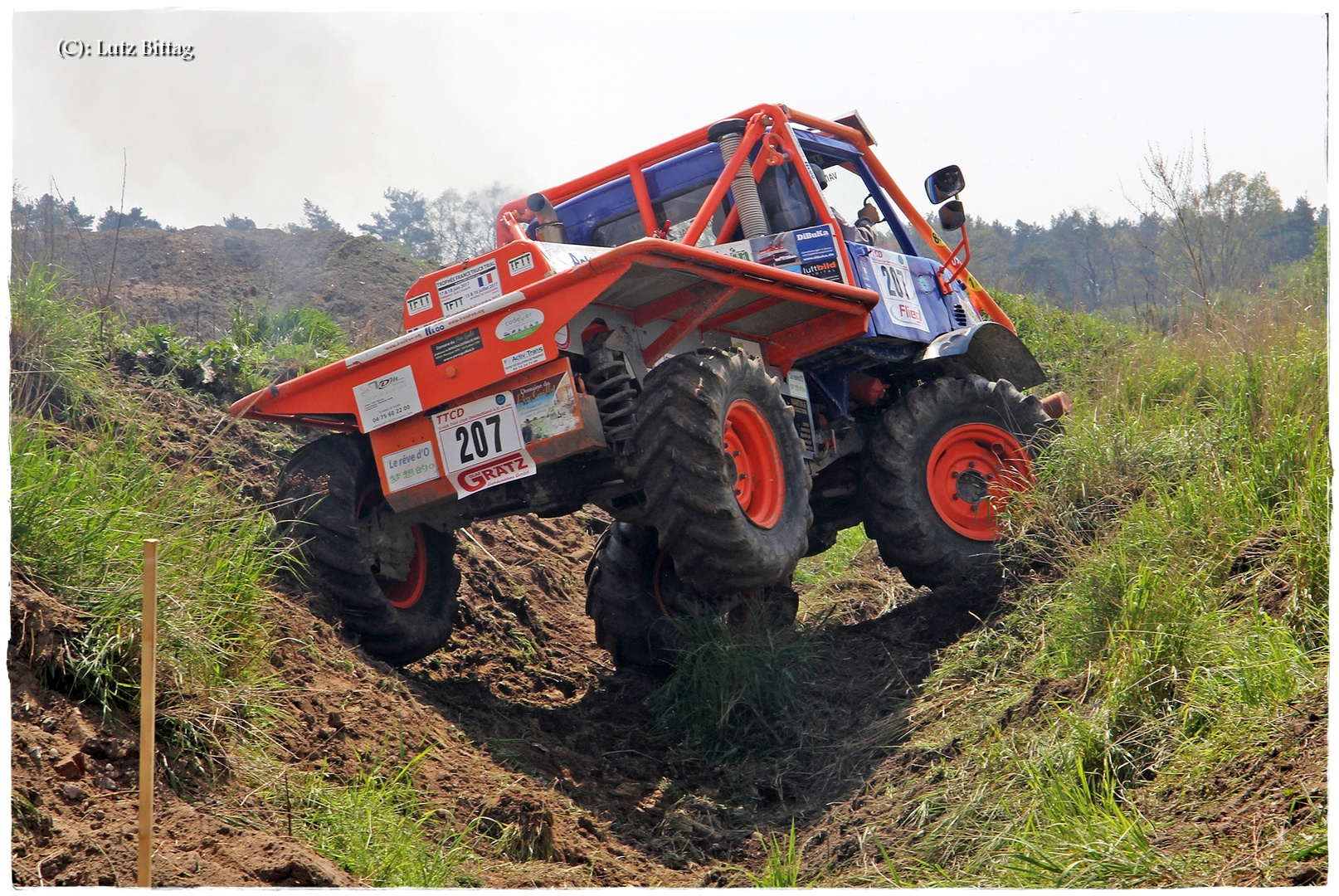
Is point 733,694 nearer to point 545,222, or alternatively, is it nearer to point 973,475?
point 973,475

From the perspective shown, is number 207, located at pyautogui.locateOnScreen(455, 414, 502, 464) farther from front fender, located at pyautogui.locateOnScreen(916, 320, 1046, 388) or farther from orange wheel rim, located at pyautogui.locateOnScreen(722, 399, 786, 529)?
front fender, located at pyautogui.locateOnScreen(916, 320, 1046, 388)

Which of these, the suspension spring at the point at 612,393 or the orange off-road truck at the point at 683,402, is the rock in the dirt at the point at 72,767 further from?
the suspension spring at the point at 612,393

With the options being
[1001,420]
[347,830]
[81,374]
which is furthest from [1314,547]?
[81,374]

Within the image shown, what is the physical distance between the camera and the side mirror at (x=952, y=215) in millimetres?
6352

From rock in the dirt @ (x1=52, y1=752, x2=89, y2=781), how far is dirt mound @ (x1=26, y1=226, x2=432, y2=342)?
286 inches

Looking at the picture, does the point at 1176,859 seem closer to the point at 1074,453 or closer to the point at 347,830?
the point at 347,830

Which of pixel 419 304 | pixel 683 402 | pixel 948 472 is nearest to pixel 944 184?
pixel 948 472

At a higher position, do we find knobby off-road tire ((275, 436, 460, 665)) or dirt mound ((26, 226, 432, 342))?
dirt mound ((26, 226, 432, 342))

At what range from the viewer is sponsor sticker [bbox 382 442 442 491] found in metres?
4.84

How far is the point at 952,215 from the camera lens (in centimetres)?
636

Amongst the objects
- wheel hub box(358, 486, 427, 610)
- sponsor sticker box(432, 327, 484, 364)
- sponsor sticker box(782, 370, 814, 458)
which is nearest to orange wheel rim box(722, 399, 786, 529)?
sponsor sticker box(782, 370, 814, 458)

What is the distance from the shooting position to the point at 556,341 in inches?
180

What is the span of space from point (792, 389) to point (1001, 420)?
1.29 m

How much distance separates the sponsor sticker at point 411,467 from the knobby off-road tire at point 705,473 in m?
0.87
